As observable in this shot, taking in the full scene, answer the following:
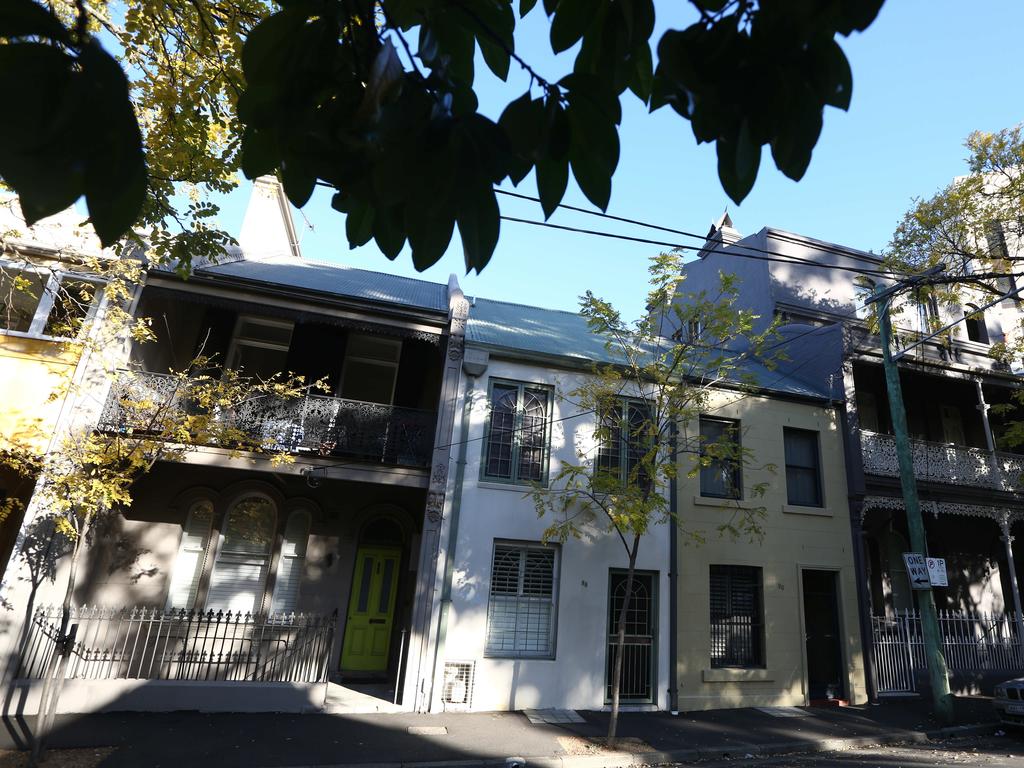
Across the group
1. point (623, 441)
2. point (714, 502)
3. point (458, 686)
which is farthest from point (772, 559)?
point (458, 686)

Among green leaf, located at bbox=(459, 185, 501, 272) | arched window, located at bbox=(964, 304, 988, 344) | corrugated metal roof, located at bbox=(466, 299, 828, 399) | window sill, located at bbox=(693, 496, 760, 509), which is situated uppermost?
arched window, located at bbox=(964, 304, 988, 344)

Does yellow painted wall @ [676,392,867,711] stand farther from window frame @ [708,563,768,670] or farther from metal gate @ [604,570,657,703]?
metal gate @ [604,570,657,703]

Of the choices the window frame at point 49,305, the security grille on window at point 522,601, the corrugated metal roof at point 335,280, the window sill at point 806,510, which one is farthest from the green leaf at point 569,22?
the window sill at point 806,510

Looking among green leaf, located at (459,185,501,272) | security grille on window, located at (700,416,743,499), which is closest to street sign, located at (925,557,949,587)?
security grille on window, located at (700,416,743,499)

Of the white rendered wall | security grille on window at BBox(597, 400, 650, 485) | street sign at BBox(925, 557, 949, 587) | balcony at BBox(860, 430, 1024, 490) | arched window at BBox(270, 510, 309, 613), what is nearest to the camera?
the white rendered wall

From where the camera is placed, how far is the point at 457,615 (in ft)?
37.8

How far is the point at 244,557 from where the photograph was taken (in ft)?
41.1

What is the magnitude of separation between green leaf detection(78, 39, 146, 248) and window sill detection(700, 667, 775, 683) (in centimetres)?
1408

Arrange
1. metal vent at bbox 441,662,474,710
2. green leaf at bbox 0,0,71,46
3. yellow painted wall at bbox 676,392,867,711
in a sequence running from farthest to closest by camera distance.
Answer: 1. yellow painted wall at bbox 676,392,867,711
2. metal vent at bbox 441,662,474,710
3. green leaf at bbox 0,0,71,46

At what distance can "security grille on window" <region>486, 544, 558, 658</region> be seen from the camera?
11812 mm

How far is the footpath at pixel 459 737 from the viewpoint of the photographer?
8273 mm

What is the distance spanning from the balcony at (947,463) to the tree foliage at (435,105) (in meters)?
16.4

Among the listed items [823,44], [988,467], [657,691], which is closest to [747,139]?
[823,44]

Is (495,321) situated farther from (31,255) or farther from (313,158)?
(313,158)
